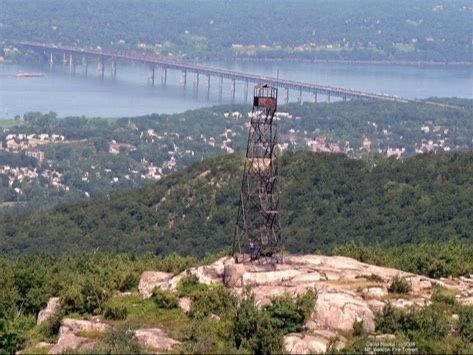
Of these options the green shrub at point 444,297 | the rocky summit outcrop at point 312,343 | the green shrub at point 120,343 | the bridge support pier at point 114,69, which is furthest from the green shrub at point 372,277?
the bridge support pier at point 114,69

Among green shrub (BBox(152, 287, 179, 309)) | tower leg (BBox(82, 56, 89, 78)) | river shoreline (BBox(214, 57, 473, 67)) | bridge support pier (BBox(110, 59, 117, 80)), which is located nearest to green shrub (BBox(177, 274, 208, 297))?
green shrub (BBox(152, 287, 179, 309))

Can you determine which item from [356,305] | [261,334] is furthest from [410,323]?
[261,334]

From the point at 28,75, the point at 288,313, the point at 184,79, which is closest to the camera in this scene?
the point at 288,313

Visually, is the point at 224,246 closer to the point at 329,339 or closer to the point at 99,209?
the point at 99,209

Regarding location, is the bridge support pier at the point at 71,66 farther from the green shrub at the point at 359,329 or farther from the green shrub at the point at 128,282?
the green shrub at the point at 359,329

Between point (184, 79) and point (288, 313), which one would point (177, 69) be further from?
point (288, 313)

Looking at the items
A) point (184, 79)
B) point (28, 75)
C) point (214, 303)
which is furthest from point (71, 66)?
point (214, 303)

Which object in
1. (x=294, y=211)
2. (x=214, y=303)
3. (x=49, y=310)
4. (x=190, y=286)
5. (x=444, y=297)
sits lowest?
(x=294, y=211)
